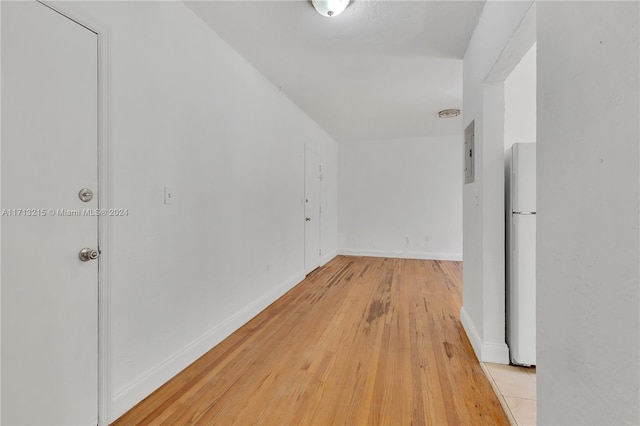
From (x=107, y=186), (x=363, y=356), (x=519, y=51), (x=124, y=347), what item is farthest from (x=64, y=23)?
(x=363, y=356)

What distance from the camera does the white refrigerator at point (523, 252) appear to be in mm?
1961

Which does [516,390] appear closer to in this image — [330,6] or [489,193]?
[489,193]

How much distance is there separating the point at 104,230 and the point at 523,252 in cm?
257

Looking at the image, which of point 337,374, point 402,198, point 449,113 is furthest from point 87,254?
point 402,198

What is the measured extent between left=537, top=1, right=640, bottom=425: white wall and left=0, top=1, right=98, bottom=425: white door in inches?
79.5

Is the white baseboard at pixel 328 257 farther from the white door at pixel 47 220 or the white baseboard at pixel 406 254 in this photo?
the white door at pixel 47 220

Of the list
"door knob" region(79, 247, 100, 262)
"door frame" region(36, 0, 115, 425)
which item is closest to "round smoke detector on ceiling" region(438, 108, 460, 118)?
"door frame" region(36, 0, 115, 425)

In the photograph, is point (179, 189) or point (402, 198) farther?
point (402, 198)

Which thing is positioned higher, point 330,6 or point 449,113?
point 449,113

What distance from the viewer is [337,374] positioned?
1962 mm

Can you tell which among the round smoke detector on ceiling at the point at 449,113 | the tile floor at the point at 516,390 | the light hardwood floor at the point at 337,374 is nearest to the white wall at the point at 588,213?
the tile floor at the point at 516,390

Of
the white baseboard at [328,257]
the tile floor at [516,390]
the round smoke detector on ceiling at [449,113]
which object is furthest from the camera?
the white baseboard at [328,257]

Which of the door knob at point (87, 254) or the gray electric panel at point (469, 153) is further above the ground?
the gray electric panel at point (469, 153)

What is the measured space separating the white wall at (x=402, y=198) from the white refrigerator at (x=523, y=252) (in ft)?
13.4
